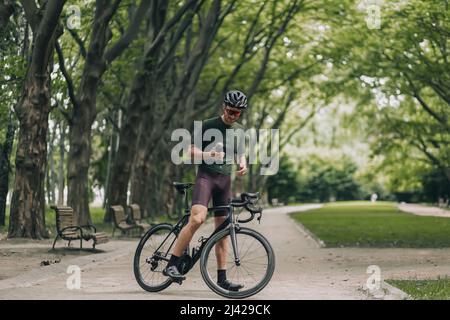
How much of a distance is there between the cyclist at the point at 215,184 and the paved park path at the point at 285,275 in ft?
1.08

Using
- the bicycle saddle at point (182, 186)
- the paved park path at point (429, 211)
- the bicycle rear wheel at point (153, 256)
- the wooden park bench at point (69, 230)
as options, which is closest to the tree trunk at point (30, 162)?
the wooden park bench at point (69, 230)

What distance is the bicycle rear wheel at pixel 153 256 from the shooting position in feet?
29.2

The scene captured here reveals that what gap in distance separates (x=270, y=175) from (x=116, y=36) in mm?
42589

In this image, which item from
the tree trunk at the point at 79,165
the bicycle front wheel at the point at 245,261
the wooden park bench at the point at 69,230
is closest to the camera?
the bicycle front wheel at the point at 245,261

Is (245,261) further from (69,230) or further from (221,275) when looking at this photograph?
(69,230)

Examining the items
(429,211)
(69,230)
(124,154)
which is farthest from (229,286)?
(429,211)

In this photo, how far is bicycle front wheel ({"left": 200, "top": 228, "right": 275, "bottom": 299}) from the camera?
8180mm

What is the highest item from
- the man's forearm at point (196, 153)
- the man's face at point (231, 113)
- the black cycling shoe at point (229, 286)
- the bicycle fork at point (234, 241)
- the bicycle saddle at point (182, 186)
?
the man's face at point (231, 113)

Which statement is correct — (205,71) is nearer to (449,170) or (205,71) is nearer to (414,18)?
(414,18)

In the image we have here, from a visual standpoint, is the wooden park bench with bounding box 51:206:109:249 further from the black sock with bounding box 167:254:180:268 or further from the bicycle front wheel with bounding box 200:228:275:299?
the bicycle front wheel with bounding box 200:228:275:299

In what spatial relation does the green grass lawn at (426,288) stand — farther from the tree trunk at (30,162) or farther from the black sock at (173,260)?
the tree trunk at (30,162)

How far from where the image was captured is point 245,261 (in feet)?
27.3
